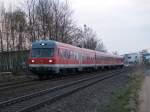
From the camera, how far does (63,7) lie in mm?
66125

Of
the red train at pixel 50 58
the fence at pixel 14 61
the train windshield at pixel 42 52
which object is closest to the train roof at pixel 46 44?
the red train at pixel 50 58

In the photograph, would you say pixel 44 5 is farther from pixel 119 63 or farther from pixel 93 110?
pixel 93 110

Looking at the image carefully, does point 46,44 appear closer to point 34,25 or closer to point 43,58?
point 43,58

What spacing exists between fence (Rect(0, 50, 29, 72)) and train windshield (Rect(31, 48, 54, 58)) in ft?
28.9

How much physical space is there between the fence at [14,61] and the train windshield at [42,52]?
8804 mm

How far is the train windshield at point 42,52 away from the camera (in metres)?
35.2

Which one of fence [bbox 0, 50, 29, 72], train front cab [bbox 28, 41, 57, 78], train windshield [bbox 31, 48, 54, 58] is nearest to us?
train front cab [bbox 28, 41, 57, 78]

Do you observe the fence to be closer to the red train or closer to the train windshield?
the red train

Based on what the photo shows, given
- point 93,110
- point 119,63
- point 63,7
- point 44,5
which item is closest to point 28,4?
point 44,5

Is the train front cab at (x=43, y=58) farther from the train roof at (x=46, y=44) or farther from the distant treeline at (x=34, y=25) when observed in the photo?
the distant treeline at (x=34, y=25)

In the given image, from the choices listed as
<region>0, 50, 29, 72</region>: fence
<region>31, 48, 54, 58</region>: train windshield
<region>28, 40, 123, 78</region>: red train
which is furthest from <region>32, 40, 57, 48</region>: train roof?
<region>0, 50, 29, 72</region>: fence

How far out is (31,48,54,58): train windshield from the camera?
35.2m

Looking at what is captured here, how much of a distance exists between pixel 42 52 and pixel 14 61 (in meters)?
10.1

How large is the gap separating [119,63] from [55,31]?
31.6m
